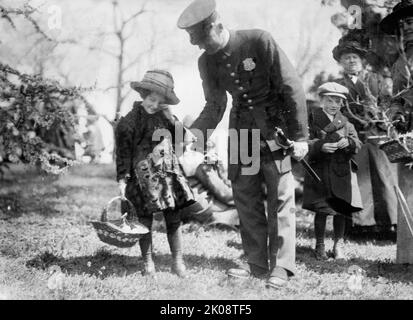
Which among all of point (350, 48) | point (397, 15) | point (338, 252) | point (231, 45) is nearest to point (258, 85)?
point (231, 45)

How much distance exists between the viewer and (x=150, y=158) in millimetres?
4484

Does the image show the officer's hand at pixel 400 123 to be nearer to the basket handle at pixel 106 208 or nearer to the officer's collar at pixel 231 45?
the officer's collar at pixel 231 45

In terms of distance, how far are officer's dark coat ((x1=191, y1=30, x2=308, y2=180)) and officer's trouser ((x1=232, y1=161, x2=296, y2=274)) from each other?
0.12 m

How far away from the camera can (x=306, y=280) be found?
14.6ft

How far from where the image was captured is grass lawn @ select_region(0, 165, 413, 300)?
159 inches

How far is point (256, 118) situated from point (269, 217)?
816 mm

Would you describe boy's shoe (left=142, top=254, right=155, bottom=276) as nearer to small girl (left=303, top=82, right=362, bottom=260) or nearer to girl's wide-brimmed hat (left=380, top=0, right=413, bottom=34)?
small girl (left=303, top=82, right=362, bottom=260)

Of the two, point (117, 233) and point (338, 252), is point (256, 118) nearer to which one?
point (117, 233)

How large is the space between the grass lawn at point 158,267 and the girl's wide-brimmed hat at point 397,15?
2.23 m
